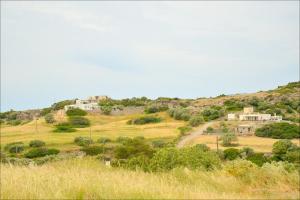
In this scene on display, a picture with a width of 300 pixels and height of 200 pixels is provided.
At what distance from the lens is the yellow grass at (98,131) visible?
57.1 metres

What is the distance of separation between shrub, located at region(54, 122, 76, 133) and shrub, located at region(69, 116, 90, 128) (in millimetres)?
1221

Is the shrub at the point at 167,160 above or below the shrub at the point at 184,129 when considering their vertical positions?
above

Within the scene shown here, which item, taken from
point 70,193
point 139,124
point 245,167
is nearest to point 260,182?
point 245,167

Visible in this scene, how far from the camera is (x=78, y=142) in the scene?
53.7m

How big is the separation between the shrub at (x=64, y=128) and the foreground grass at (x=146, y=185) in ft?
187

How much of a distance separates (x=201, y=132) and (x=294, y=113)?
23049 millimetres

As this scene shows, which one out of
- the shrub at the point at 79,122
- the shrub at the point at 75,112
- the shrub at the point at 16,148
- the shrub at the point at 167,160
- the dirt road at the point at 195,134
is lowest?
the shrub at the point at 16,148

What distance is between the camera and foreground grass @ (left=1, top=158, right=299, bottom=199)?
8.16m

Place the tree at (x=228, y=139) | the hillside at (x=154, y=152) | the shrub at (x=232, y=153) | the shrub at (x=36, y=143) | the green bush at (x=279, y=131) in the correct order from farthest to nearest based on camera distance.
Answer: the green bush at (x=279, y=131) < the shrub at (x=36, y=143) < the tree at (x=228, y=139) < the shrub at (x=232, y=153) < the hillside at (x=154, y=152)

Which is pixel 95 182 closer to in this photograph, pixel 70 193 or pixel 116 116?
pixel 70 193

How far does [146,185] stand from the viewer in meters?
8.80

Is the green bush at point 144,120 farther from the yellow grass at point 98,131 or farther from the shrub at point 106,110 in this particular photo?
the shrub at point 106,110

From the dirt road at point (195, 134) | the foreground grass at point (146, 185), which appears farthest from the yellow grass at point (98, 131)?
the foreground grass at point (146, 185)

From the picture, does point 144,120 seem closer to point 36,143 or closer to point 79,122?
point 79,122
